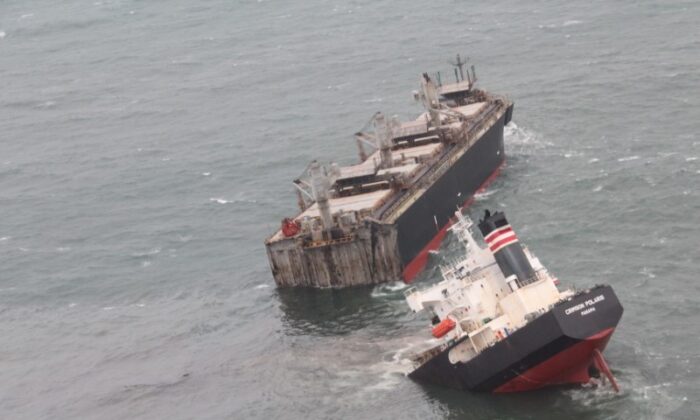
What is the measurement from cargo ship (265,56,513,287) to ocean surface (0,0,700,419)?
176 cm

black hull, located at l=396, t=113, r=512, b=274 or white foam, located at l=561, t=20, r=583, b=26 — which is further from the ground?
white foam, located at l=561, t=20, r=583, b=26

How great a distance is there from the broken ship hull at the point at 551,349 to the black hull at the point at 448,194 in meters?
24.3

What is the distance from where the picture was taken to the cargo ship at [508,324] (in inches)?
2453

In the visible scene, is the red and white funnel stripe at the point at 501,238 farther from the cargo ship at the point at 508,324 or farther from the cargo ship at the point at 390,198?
the cargo ship at the point at 390,198

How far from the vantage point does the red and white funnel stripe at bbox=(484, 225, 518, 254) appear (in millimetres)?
66750

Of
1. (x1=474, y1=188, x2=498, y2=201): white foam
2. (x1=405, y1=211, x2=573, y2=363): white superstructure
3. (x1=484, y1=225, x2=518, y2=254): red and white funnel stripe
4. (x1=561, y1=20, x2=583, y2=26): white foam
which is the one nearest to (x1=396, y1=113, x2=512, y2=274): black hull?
(x1=474, y1=188, x2=498, y2=201): white foam

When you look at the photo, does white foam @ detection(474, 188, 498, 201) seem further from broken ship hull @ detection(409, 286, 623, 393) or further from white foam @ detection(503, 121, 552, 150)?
broken ship hull @ detection(409, 286, 623, 393)

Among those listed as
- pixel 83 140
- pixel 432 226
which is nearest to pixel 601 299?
pixel 432 226

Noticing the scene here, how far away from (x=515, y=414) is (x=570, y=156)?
1987 inches

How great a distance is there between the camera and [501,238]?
66750mm

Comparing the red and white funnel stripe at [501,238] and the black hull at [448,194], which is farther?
the black hull at [448,194]

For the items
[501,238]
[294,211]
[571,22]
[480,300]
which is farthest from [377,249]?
[571,22]

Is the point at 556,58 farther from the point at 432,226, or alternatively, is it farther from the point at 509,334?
the point at 509,334

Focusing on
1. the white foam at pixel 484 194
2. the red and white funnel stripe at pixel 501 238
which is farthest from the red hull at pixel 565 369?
the white foam at pixel 484 194
